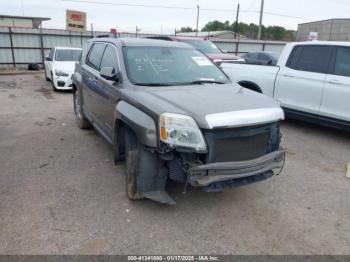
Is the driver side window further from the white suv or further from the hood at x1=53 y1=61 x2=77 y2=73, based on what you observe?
the hood at x1=53 y1=61 x2=77 y2=73

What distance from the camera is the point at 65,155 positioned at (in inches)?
194

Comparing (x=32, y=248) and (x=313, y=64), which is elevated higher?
(x=313, y=64)

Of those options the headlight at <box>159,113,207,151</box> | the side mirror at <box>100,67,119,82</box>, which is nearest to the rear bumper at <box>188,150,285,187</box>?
the headlight at <box>159,113,207,151</box>

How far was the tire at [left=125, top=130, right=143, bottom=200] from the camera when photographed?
3262 mm

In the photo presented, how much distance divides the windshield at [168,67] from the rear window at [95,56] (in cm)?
97

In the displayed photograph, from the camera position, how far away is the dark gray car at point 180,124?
2.96m

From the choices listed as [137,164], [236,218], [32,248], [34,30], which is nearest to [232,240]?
[236,218]

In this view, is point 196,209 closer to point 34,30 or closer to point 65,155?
point 65,155

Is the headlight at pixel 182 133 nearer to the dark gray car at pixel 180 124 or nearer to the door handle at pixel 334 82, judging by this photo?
the dark gray car at pixel 180 124

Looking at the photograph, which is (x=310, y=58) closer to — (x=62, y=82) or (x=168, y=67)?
(x=168, y=67)

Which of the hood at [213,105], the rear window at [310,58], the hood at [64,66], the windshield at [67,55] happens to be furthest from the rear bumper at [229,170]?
the windshield at [67,55]

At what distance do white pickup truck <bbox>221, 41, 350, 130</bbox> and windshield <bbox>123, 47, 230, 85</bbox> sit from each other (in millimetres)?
2515

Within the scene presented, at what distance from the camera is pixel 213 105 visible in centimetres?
318

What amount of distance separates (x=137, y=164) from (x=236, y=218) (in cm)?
122
